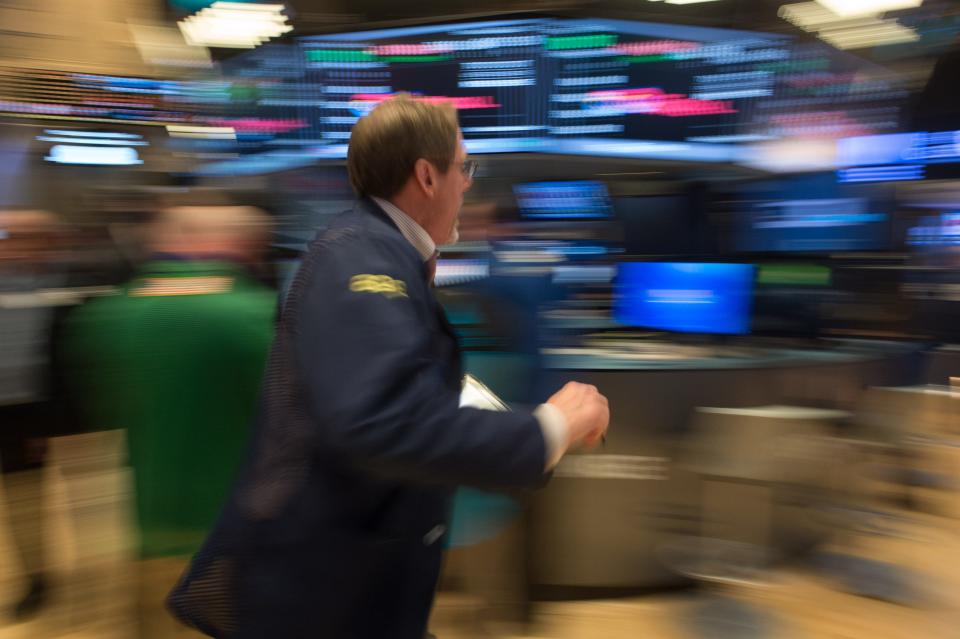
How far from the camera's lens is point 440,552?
122 centimetres

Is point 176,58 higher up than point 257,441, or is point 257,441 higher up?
point 176,58

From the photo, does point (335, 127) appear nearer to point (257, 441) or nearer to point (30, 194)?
point (30, 194)

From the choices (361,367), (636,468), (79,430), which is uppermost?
(361,367)

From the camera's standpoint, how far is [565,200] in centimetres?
634

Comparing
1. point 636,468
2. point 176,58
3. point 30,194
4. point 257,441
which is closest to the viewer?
point 257,441

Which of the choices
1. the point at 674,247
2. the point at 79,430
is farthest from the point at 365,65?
the point at 79,430

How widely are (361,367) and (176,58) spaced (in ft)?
15.3

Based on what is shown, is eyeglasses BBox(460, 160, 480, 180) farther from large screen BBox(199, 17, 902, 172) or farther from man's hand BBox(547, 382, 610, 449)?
large screen BBox(199, 17, 902, 172)

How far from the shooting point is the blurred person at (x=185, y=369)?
2088 millimetres

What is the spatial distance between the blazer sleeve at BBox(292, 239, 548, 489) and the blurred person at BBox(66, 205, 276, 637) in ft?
3.90

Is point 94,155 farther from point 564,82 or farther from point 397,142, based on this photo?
point 397,142

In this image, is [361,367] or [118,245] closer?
[361,367]

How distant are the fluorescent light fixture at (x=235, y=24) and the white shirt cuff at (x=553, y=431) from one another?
5849 mm

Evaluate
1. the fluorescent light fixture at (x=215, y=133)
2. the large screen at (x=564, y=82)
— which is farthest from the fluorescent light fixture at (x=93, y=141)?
the large screen at (x=564, y=82)
